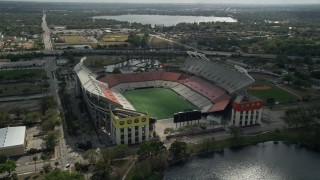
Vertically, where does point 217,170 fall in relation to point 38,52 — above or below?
below

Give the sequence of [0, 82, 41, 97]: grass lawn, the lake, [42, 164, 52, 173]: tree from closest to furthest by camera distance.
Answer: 1. [42, 164, 52, 173]: tree
2. the lake
3. [0, 82, 41, 97]: grass lawn

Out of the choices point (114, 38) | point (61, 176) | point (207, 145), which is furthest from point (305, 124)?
point (114, 38)

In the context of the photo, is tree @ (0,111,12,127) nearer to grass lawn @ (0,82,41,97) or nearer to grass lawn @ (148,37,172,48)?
grass lawn @ (0,82,41,97)

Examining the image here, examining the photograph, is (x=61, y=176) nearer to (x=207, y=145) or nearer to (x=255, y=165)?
(x=207, y=145)

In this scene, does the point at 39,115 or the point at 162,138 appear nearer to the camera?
the point at 162,138

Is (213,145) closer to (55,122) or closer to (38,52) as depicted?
(55,122)

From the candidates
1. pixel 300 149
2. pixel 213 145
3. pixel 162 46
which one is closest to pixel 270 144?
pixel 300 149

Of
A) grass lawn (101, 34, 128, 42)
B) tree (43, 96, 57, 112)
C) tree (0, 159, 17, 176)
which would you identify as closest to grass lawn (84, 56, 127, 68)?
grass lawn (101, 34, 128, 42)

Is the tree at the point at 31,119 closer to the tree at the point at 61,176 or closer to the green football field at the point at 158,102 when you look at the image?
the green football field at the point at 158,102
